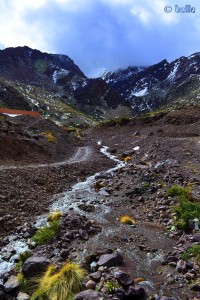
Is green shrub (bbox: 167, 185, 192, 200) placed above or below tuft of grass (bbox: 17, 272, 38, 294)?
above

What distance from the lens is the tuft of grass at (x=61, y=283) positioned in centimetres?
1016

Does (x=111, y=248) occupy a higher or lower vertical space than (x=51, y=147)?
lower

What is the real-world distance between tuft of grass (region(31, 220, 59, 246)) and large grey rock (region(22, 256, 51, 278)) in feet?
7.24

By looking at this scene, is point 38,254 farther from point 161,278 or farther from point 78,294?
point 161,278

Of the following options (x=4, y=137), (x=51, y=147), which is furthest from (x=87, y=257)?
(x=51, y=147)

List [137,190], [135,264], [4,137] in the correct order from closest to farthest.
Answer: [135,264]
[137,190]
[4,137]

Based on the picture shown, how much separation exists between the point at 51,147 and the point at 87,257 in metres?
30.4

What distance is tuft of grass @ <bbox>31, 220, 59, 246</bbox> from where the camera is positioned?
47.6 feet

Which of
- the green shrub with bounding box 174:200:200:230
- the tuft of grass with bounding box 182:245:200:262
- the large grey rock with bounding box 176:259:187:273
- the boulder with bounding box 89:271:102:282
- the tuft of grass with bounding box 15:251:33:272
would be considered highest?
the green shrub with bounding box 174:200:200:230

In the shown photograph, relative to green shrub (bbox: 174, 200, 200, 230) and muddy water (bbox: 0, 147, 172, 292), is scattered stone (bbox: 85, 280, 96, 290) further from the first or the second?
green shrub (bbox: 174, 200, 200, 230)

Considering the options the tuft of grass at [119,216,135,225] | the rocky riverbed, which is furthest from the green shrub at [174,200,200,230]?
the tuft of grass at [119,216,135,225]

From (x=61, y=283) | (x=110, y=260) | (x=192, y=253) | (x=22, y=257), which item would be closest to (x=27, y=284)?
(x=61, y=283)

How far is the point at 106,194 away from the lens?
22734 millimetres

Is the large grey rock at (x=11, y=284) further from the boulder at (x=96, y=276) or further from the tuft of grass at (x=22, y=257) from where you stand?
the boulder at (x=96, y=276)
